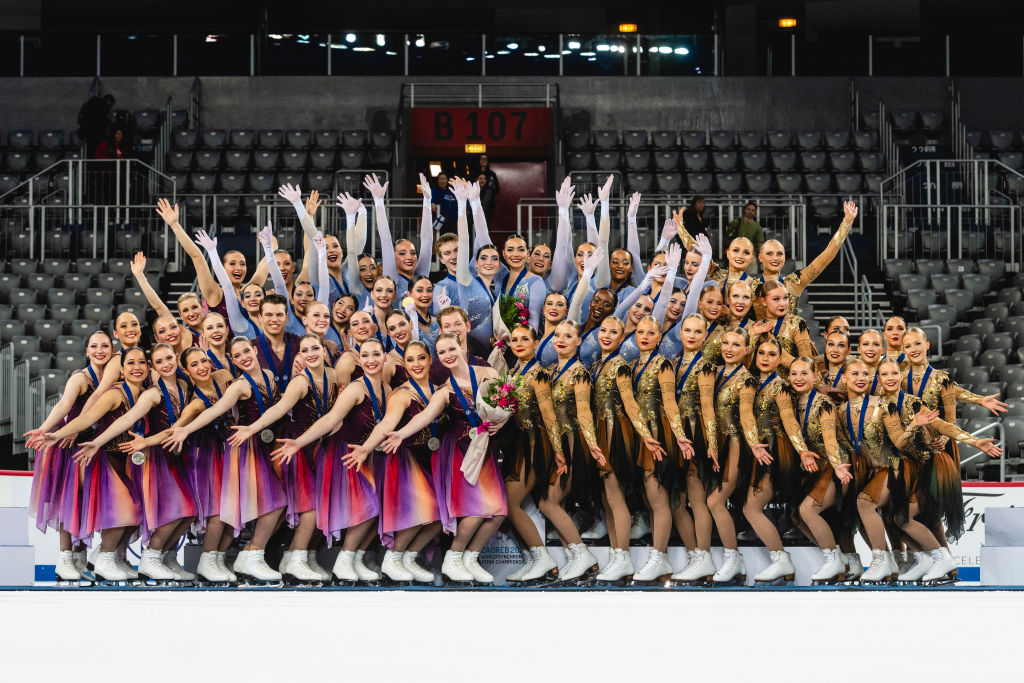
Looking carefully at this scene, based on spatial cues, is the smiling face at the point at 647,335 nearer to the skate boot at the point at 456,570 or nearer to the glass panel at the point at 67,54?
the skate boot at the point at 456,570

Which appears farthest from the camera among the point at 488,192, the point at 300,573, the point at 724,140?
the point at 724,140

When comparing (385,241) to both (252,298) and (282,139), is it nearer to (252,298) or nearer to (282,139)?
(252,298)

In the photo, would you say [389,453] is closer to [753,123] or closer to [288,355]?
[288,355]

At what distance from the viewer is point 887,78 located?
15867mm

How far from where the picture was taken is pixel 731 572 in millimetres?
7145

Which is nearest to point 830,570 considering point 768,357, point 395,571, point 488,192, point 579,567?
point 768,357

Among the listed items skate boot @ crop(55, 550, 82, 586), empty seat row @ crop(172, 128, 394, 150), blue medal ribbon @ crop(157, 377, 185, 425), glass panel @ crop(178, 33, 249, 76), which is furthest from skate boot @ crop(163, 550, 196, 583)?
glass panel @ crop(178, 33, 249, 76)

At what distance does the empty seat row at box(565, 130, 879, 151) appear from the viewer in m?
14.8

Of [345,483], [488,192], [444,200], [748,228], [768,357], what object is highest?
[488,192]

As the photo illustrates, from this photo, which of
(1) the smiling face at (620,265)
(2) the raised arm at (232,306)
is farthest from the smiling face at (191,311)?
(1) the smiling face at (620,265)

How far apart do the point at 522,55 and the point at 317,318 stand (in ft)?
30.8
